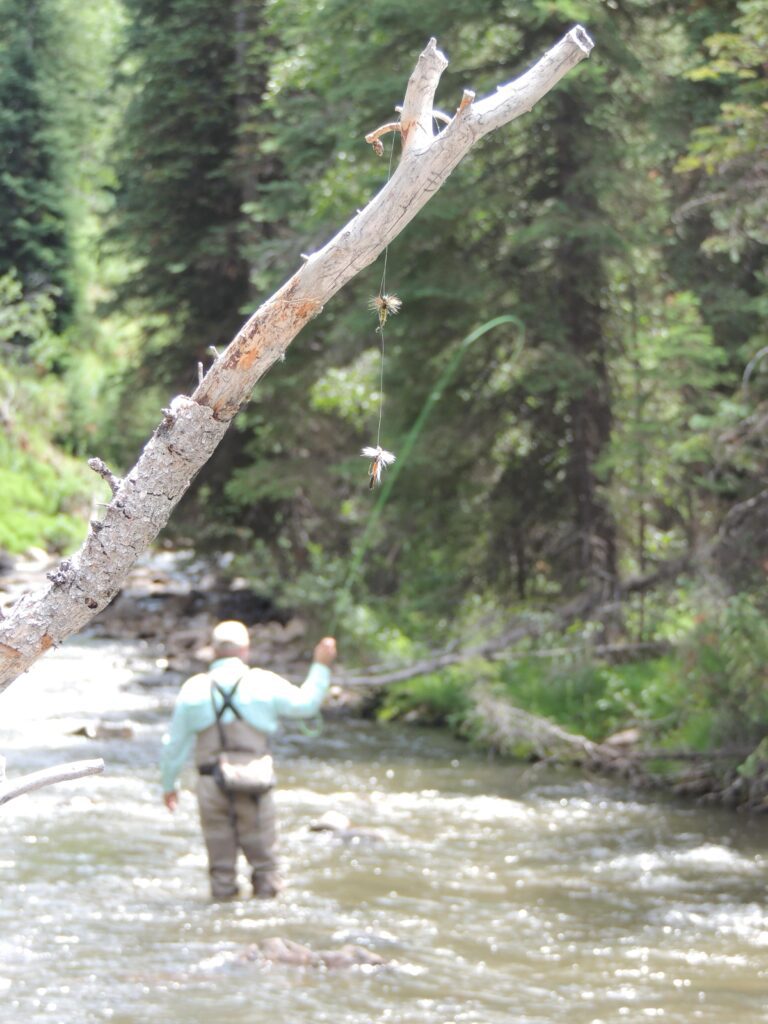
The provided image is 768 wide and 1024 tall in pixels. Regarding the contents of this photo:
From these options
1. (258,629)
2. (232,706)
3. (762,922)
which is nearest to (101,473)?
(232,706)

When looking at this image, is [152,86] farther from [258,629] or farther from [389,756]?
[389,756]

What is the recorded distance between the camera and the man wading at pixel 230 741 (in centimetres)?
807

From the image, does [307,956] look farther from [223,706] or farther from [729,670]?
[729,670]

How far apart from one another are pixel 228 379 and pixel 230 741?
5271mm

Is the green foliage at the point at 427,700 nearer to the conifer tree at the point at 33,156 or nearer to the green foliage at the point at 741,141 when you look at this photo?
the green foliage at the point at 741,141

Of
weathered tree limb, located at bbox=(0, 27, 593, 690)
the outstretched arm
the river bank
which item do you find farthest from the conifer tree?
weathered tree limb, located at bbox=(0, 27, 593, 690)

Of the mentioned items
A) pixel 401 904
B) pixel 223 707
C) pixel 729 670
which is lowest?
pixel 401 904

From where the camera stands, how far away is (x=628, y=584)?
13766mm

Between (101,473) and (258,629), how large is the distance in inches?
698

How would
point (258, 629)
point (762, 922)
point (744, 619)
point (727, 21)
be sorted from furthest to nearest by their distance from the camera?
point (258, 629) < point (727, 21) < point (744, 619) < point (762, 922)

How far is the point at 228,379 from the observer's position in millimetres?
3125

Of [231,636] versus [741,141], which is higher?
[741,141]

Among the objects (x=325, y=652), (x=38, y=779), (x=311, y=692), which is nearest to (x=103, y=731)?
(x=311, y=692)

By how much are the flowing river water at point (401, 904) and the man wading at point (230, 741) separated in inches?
19.2
